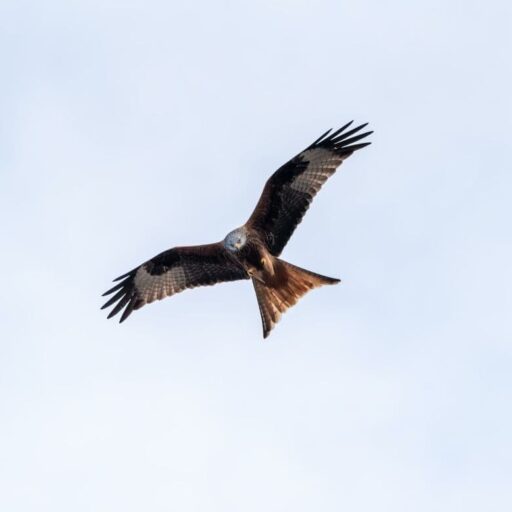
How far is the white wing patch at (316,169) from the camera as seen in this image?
13.8 m

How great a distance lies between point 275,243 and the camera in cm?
1374

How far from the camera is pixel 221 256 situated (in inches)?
557

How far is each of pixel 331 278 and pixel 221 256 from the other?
1.61 m

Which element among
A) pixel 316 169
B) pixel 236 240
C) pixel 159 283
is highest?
pixel 159 283

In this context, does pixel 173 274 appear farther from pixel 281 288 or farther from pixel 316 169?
pixel 316 169

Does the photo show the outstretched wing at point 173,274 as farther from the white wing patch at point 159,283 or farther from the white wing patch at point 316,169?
the white wing patch at point 316,169

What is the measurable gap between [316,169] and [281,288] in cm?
153

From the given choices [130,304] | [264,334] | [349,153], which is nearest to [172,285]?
[130,304]

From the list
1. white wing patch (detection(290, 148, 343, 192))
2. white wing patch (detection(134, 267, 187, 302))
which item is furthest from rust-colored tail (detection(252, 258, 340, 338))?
white wing patch (detection(134, 267, 187, 302))

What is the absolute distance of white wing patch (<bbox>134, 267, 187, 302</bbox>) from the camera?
14.7m

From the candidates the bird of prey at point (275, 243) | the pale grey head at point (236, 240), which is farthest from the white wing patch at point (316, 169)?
the pale grey head at point (236, 240)

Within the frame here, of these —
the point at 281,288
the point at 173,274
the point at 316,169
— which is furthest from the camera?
the point at 173,274

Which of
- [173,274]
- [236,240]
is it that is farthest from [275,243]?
[173,274]

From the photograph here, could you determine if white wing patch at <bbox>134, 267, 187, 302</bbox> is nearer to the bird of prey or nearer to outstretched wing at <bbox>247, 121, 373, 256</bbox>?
the bird of prey
